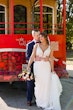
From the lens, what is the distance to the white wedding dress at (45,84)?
8.14 meters

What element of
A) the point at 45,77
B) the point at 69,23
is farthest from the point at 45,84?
the point at 69,23

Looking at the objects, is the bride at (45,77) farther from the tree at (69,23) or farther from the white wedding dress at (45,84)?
the tree at (69,23)

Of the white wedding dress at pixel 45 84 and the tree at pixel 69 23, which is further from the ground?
the tree at pixel 69 23

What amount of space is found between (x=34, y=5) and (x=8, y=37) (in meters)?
3.79

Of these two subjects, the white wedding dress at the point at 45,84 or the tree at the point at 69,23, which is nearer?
the white wedding dress at the point at 45,84

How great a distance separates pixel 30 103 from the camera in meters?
8.74

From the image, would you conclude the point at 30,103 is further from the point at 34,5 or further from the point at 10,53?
the point at 34,5

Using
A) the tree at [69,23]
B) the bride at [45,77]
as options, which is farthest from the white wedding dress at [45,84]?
the tree at [69,23]

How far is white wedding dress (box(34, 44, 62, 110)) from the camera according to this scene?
814 cm

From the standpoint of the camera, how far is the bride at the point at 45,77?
8.13m

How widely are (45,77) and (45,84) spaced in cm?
17

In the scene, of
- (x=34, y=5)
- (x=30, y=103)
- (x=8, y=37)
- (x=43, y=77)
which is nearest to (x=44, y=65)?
(x=43, y=77)

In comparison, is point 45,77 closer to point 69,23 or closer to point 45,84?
point 45,84

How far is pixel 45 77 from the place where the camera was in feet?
27.1
